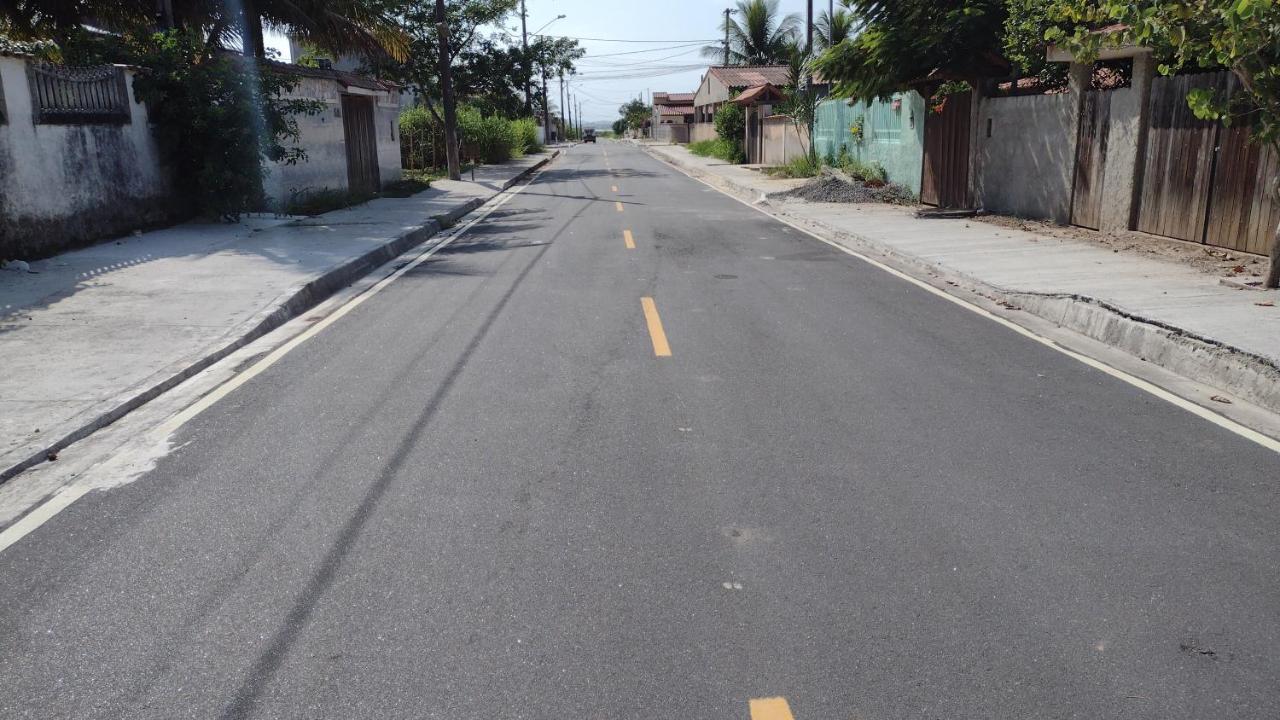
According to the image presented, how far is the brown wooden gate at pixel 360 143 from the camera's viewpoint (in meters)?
23.5

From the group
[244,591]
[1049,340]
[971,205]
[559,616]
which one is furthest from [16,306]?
[971,205]

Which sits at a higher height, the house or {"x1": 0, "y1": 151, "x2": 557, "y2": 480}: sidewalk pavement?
the house

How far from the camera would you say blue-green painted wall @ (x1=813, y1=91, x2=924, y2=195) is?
2145cm

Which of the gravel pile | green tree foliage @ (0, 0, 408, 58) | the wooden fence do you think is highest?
green tree foliage @ (0, 0, 408, 58)

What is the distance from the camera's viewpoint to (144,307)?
9.36 m

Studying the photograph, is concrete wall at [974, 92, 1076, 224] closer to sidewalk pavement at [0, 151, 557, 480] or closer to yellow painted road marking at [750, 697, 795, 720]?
sidewalk pavement at [0, 151, 557, 480]

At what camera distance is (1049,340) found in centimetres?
840

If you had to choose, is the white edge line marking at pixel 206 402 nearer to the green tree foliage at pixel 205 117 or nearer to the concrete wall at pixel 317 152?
the green tree foliage at pixel 205 117

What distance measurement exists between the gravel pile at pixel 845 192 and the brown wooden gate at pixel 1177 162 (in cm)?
813

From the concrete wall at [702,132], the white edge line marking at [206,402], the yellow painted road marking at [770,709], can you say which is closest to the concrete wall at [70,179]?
the white edge line marking at [206,402]

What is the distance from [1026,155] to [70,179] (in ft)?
48.7

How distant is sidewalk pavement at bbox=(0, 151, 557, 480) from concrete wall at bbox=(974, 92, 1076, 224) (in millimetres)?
10409

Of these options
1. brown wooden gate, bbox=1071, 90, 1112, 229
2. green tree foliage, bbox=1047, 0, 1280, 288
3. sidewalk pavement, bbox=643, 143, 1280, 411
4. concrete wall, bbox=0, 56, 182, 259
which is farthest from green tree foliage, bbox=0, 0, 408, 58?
brown wooden gate, bbox=1071, 90, 1112, 229

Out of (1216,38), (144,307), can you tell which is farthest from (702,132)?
(144,307)
